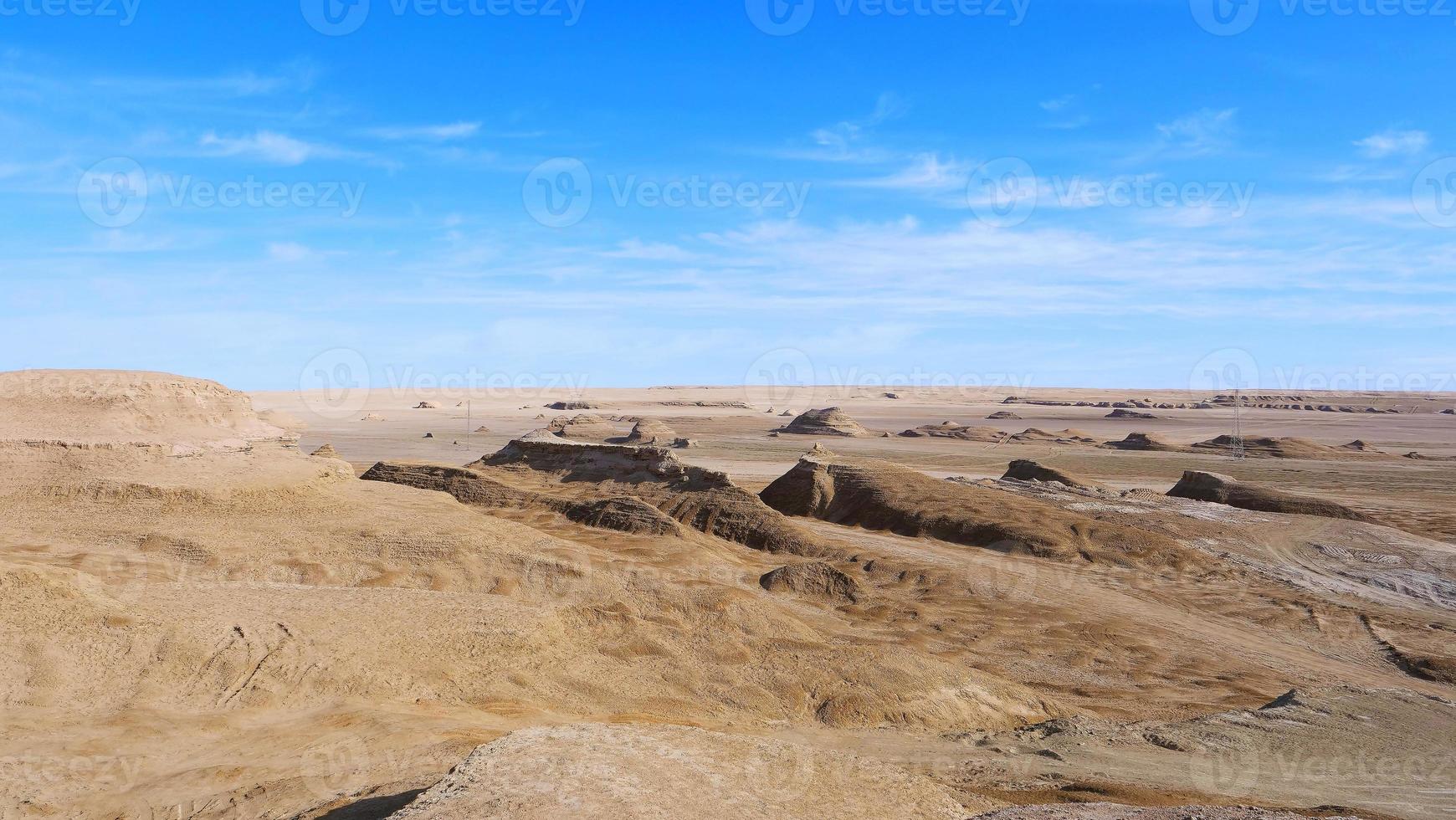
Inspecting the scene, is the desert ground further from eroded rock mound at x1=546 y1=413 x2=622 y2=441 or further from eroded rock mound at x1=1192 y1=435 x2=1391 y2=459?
eroded rock mound at x1=546 y1=413 x2=622 y2=441

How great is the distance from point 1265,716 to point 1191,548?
12372 mm

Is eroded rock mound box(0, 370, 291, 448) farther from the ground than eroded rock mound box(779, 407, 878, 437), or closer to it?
farther from the ground

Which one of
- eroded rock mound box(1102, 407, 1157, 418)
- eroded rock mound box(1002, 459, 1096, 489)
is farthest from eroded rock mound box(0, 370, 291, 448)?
eroded rock mound box(1102, 407, 1157, 418)

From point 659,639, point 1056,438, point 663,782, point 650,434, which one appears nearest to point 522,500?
point 659,639

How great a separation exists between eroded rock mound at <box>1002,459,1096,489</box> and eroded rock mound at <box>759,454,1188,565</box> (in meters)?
4.95

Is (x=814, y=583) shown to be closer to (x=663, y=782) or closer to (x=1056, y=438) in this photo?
(x=663, y=782)

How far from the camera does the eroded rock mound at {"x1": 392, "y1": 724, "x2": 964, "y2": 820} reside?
205 inches

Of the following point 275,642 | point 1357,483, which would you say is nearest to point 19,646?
point 275,642

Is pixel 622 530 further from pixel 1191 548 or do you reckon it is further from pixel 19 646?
pixel 1191 548

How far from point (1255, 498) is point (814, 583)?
18.4 m

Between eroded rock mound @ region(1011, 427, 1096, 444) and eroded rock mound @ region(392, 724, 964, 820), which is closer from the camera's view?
eroded rock mound @ region(392, 724, 964, 820)

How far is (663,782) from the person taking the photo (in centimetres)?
576

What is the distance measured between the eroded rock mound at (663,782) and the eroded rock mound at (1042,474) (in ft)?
81.3

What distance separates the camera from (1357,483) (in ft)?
115
